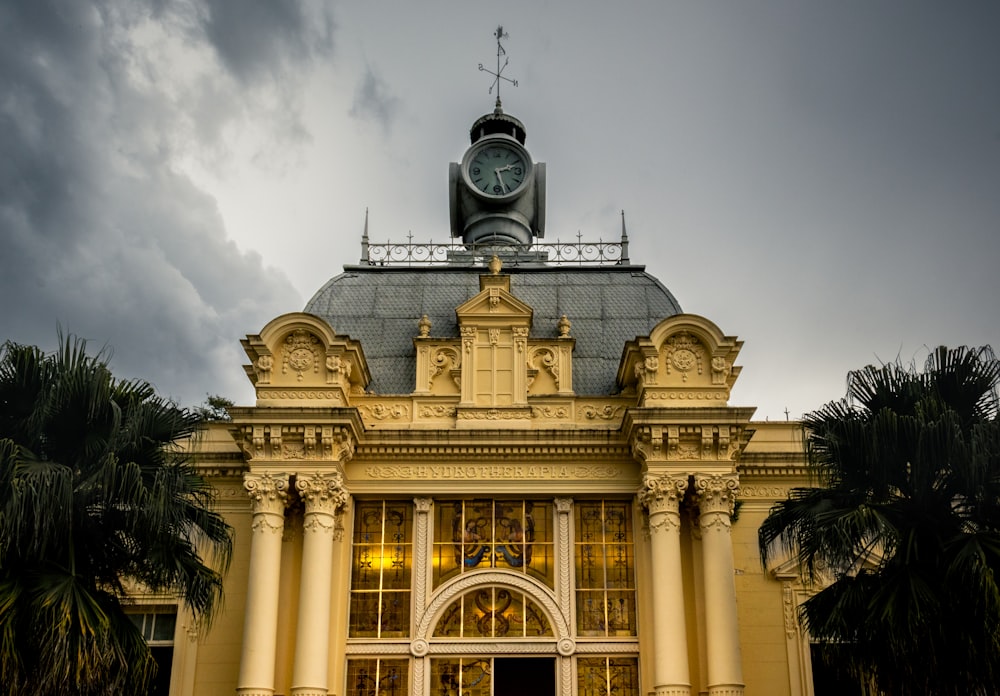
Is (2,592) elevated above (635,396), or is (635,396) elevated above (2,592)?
(635,396)

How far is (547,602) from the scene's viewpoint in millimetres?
22109

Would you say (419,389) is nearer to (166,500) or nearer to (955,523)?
(166,500)

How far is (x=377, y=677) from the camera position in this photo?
71.5 ft

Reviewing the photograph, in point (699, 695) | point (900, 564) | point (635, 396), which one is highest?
point (635, 396)

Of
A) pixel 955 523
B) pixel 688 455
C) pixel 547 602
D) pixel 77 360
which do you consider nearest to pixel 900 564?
pixel 955 523

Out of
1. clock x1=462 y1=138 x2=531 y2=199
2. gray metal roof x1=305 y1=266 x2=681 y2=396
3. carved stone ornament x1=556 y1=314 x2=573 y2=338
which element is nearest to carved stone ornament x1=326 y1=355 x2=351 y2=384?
gray metal roof x1=305 y1=266 x2=681 y2=396

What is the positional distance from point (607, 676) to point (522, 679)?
539cm

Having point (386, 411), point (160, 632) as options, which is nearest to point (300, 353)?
point (386, 411)

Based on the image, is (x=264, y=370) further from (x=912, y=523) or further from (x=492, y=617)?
(x=912, y=523)

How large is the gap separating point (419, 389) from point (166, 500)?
8.24m

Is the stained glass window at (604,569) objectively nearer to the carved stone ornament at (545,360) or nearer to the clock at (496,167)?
the carved stone ornament at (545,360)

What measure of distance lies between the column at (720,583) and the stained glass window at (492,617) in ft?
11.0

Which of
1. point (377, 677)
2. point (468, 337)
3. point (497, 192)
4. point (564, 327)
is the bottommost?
point (377, 677)

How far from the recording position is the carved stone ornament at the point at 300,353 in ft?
74.9
